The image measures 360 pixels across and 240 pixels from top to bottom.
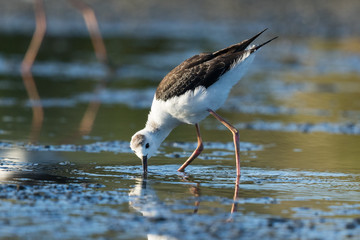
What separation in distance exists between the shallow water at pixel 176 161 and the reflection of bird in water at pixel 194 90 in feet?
1.32

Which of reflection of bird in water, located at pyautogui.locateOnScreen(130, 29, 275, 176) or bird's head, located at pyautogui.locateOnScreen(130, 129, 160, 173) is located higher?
reflection of bird in water, located at pyautogui.locateOnScreen(130, 29, 275, 176)

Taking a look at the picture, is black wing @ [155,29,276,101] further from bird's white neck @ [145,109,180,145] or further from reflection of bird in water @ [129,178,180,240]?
reflection of bird in water @ [129,178,180,240]

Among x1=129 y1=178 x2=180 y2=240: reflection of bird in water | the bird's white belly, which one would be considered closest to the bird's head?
the bird's white belly

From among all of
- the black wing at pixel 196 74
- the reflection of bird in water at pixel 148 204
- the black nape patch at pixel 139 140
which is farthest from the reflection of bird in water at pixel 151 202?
the black wing at pixel 196 74

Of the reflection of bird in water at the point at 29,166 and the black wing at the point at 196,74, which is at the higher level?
the black wing at the point at 196,74

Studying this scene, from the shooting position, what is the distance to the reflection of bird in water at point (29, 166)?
690 centimetres

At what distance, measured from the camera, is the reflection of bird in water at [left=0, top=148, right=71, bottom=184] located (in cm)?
690

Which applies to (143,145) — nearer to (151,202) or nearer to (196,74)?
(196,74)

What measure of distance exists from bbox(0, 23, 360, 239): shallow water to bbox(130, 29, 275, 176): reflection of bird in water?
0.40 meters

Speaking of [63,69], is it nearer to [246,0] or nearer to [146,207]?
[146,207]

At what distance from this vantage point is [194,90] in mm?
7625

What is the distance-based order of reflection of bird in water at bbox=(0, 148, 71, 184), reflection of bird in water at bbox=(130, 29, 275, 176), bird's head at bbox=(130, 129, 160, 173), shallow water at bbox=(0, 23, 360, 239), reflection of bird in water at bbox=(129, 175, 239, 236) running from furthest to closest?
1. reflection of bird in water at bbox=(130, 29, 275, 176)
2. bird's head at bbox=(130, 129, 160, 173)
3. reflection of bird in water at bbox=(0, 148, 71, 184)
4. reflection of bird in water at bbox=(129, 175, 239, 236)
5. shallow water at bbox=(0, 23, 360, 239)

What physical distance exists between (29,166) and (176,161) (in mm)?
1639

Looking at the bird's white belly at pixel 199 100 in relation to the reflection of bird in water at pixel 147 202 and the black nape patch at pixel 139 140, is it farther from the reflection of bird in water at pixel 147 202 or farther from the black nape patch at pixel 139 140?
the reflection of bird in water at pixel 147 202
